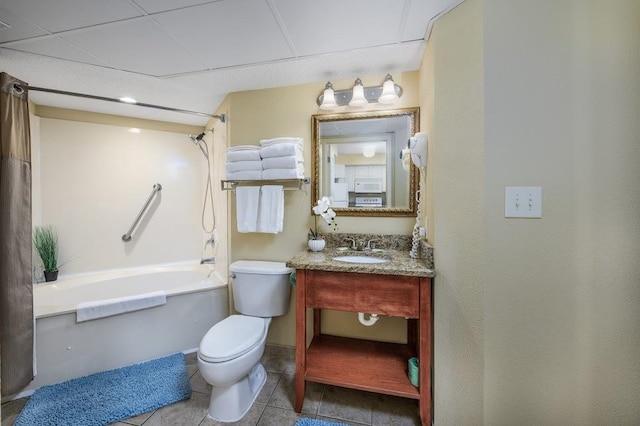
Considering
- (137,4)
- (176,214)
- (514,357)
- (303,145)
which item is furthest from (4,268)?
(514,357)

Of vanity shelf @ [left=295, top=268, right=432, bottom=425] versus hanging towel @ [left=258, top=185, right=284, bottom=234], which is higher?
hanging towel @ [left=258, top=185, right=284, bottom=234]

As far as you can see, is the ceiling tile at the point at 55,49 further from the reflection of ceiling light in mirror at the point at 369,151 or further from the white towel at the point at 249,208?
the reflection of ceiling light in mirror at the point at 369,151

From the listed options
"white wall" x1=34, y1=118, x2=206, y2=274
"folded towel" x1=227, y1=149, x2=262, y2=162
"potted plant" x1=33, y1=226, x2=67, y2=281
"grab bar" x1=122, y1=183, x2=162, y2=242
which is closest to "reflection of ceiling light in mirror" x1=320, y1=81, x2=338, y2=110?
"folded towel" x1=227, y1=149, x2=262, y2=162

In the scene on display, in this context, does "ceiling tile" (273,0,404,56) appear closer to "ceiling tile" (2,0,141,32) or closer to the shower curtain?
"ceiling tile" (2,0,141,32)

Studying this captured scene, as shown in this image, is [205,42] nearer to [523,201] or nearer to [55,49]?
[55,49]

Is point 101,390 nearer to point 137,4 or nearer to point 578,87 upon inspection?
point 137,4

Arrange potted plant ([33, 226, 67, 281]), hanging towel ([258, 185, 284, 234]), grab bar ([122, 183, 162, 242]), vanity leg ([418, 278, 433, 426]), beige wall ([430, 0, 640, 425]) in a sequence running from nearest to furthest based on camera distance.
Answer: beige wall ([430, 0, 640, 425])
vanity leg ([418, 278, 433, 426])
hanging towel ([258, 185, 284, 234])
potted plant ([33, 226, 67, 281])
grab bar ([122, 183, 162, 242])

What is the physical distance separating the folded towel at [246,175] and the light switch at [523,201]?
1434mm

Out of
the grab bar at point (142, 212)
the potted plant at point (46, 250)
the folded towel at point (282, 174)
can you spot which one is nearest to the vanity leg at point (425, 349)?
the folded towel at point (282, 174)

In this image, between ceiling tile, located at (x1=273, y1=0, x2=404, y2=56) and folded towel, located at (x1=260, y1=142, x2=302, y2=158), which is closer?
ceiling tile, located at (x1=273, y1=0, x2=404, y2=56)

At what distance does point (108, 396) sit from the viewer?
55.2 inches

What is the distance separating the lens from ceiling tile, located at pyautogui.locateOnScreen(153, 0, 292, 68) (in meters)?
1.08

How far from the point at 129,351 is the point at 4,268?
867 mm

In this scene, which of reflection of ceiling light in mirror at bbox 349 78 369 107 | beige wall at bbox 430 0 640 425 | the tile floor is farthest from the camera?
reflection of ceiling light in mirror at bbox 349 78 369 107
